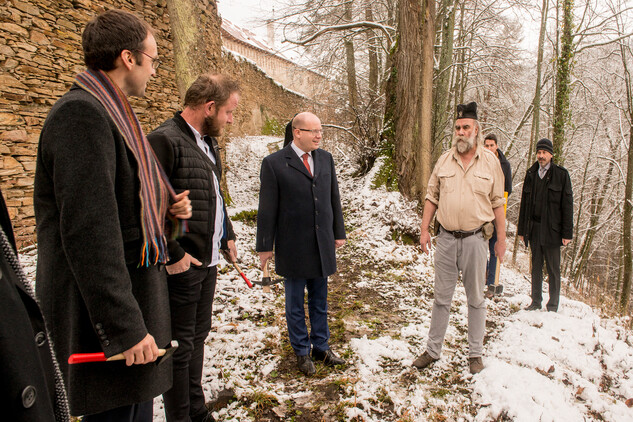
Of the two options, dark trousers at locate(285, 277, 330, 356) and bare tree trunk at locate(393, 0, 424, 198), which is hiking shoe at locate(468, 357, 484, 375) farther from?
bare tree trunk at locate(393, 0, 424, 198)

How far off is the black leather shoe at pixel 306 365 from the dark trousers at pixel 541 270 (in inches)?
142

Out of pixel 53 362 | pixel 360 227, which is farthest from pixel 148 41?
pixel 360 227

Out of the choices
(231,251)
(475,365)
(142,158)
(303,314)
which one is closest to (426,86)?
(475,365)

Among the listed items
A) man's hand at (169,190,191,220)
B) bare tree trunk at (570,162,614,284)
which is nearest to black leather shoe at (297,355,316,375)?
man's hand at (169,190,191,220)

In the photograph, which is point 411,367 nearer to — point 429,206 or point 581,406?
point 581,406

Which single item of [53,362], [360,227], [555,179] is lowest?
[360,227]

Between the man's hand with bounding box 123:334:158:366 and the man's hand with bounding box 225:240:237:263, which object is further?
the man's hand with bounding box 225:240:237:263

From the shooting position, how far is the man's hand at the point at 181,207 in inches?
74.0

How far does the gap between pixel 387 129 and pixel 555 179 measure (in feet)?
13.9

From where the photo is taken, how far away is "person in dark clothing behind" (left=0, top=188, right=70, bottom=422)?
0.80 m

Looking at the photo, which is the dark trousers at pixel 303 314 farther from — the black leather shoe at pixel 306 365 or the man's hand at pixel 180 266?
the man's hand at pixel 180 266

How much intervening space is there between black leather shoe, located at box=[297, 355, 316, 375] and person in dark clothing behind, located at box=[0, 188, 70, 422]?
2.53 metres

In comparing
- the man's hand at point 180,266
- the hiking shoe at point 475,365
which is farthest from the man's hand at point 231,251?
the hiking shoe at point 475,365

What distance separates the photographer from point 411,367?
3.39 meters
